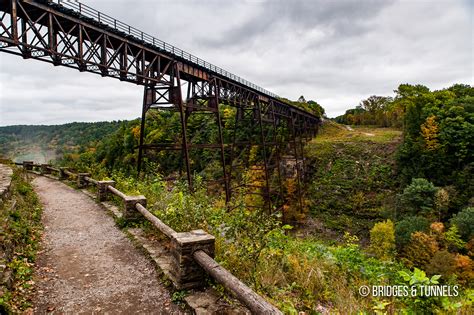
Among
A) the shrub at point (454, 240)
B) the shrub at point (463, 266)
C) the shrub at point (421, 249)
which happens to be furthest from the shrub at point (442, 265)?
the shrub at point (454, 240)

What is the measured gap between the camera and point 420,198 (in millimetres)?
23359

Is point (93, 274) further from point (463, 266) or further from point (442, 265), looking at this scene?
point (463, 266)

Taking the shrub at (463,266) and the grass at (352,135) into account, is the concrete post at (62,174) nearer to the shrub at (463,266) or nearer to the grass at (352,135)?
the shrub at (463,266)

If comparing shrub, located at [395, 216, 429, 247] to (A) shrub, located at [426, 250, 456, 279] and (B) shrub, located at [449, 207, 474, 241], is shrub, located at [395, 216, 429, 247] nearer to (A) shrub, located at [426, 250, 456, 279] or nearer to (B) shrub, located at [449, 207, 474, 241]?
Answer: (B) shrub, located at [449, 207, 474, 241]

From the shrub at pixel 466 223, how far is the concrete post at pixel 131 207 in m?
22.9

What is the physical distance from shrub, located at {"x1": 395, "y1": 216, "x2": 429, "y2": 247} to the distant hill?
92832 millimetres

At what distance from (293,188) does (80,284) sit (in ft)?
84.1

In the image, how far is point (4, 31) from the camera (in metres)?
7.09

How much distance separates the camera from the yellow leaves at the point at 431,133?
1088 inches

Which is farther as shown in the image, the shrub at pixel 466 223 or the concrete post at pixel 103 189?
the shrub at pixel 466 223

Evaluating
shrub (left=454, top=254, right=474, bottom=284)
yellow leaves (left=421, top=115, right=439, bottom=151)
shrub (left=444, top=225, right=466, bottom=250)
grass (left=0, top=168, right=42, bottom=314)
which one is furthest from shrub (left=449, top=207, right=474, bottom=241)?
grass (left=0, top=168, right=42, bottom=314)

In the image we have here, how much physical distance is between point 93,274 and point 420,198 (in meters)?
26.3

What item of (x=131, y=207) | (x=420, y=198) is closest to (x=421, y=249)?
(x=420, y=198)

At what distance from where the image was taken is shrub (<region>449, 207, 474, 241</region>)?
19.3 meters
